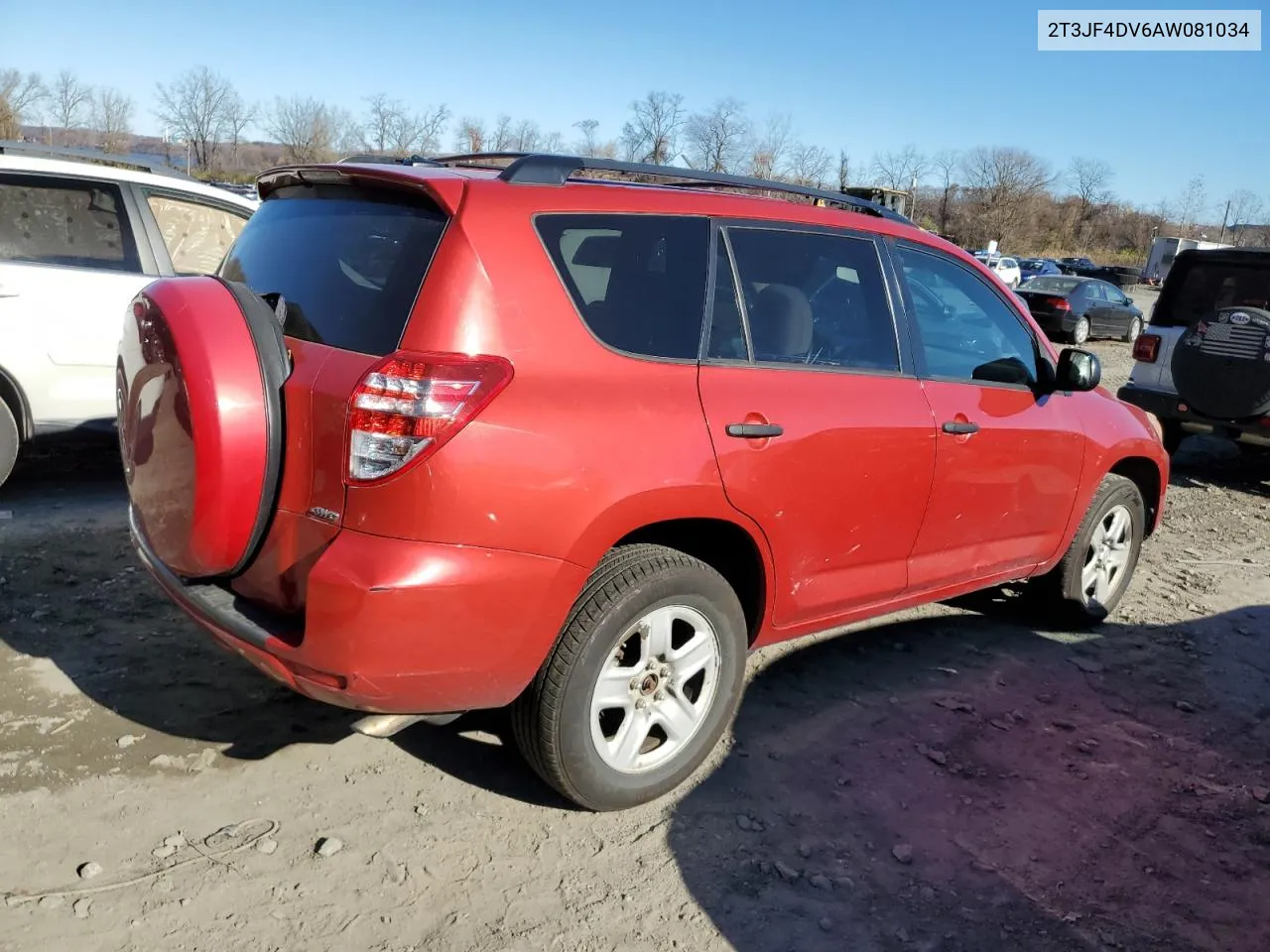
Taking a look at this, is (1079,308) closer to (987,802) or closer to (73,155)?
(73,155)

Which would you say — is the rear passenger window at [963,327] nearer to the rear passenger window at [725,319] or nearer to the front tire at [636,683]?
the rear passenger window at [725,319]

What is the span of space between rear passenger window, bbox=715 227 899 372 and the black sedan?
1835 cm

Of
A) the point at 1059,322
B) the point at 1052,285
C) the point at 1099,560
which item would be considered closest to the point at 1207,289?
the point at 1099,560

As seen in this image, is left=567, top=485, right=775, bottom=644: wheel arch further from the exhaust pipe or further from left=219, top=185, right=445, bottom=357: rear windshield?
left=219, top=185, right=445, bottom=357: rear windshield

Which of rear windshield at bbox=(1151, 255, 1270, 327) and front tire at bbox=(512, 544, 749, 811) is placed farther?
rear windshield at bbox=(1151, 255, 1270, 327)

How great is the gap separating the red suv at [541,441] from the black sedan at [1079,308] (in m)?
18.7

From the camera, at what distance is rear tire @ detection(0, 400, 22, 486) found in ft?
17.5

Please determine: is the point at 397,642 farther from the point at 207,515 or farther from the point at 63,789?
the point at 63,789

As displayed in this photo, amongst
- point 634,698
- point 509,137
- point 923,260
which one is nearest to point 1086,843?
point 634,698

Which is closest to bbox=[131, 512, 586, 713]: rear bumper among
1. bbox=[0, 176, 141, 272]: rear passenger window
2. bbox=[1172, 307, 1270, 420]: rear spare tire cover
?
bbox=[0, 176, 141, 272]: rear passenger window

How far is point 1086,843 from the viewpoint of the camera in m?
3.12

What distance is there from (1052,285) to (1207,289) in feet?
46.9

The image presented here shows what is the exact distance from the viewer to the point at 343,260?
2.89 metres

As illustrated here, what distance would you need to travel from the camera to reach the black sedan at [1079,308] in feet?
68.6
